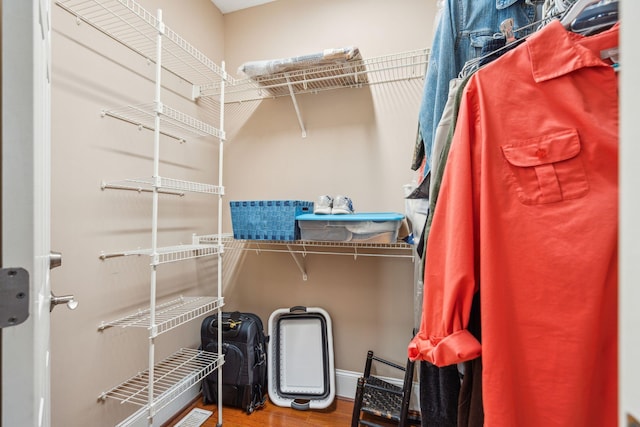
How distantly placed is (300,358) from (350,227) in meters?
0.98

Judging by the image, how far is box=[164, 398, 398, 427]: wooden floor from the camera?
1.60 meters

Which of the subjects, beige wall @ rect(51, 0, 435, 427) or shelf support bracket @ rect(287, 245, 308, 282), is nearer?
beige wall @ rect(51, 0, 435, 427)

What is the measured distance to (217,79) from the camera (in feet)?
6.57

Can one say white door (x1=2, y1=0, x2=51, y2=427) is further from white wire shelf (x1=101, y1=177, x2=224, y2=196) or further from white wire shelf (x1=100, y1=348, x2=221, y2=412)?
white wire shelf (x1=100, y1=348, x2=221, y2=412)

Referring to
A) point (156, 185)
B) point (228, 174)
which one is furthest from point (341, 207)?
point (228, 174)

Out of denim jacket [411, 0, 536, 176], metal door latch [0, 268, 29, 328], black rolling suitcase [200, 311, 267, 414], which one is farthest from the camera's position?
black rolling suitcase [200, 311, 267, 414]

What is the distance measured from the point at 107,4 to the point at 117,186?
0.84 metres

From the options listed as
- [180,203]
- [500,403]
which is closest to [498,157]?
[500,403]

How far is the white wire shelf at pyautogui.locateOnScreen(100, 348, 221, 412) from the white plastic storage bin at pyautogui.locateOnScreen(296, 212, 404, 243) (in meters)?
0.91

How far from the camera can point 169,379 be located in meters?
1.53

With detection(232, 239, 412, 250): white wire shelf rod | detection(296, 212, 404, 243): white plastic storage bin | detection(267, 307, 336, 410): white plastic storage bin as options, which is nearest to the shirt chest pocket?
detection(296, 212, 404, 243): white plastic storage bin
